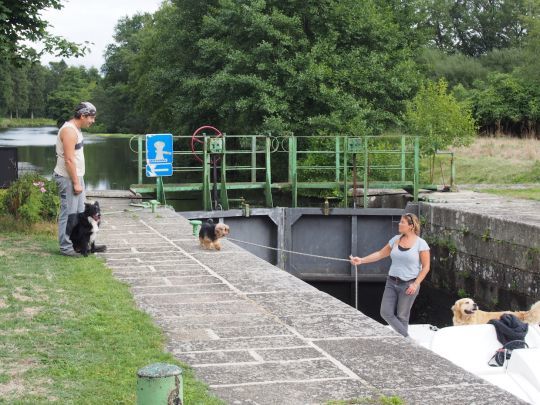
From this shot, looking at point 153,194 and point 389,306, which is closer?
point 389,306

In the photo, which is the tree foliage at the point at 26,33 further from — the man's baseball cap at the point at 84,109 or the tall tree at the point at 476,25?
the tall tree at the point at 476,25

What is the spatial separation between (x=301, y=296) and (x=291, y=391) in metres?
3.08

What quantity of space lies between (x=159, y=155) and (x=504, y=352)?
10890mm

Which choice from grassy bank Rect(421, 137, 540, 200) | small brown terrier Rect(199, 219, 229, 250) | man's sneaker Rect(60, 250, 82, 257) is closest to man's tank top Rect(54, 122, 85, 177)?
man's sneaker Rect(60, 250, 82, 257)

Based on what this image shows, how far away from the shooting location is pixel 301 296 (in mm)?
8359

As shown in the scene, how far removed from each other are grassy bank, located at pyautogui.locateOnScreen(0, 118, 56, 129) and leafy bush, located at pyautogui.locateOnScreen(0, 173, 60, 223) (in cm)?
12668

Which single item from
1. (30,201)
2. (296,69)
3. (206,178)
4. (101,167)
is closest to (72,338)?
(30,201)

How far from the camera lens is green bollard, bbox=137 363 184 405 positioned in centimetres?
402

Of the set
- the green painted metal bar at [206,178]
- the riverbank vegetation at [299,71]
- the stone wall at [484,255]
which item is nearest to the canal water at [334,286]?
the stone wall at [484,255]

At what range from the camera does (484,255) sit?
15977 mm

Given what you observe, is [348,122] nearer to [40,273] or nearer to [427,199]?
[427,199]

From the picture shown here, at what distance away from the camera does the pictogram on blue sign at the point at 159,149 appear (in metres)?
17.9

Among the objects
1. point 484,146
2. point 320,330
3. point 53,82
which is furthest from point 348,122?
point 53,82

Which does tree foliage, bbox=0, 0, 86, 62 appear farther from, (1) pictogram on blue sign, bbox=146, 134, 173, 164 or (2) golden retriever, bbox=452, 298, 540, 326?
(2) golden retriever, bbox=452, 298, 540, 326
